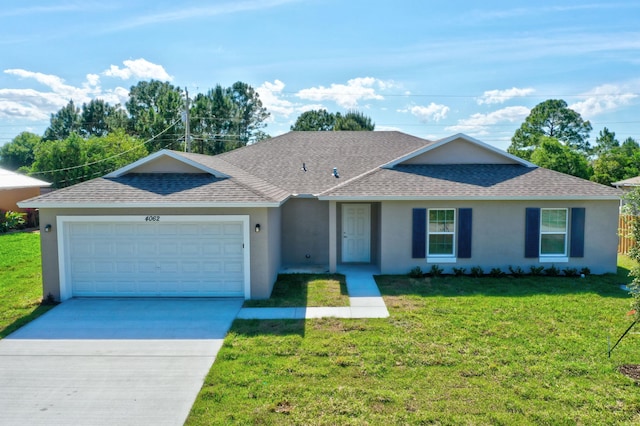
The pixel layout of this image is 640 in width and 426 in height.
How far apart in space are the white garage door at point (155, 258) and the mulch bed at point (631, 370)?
8.04m

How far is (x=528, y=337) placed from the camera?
8070 mm

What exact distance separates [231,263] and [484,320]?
247 inches

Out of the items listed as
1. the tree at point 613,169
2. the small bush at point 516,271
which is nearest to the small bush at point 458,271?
the small bush at point 516,271

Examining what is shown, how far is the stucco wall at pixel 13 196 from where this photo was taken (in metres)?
27.0

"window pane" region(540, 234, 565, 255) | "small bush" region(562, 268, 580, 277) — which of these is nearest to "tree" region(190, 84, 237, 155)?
"window pane" region(540, 234, 565, 255)

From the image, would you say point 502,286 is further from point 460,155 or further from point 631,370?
point 460,155

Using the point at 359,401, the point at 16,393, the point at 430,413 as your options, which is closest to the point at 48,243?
the point at 16,393

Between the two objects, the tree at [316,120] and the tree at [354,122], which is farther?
the tree at [316,120]

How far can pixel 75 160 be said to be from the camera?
108ft

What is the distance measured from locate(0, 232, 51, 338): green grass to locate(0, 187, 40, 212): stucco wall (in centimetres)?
779

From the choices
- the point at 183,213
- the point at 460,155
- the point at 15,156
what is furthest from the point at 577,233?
the point at 15,156

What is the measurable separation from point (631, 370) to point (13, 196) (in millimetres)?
33101

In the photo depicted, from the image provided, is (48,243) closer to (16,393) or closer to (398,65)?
(16,393)

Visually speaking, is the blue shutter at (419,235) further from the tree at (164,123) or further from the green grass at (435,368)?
the tree at (164,123)
